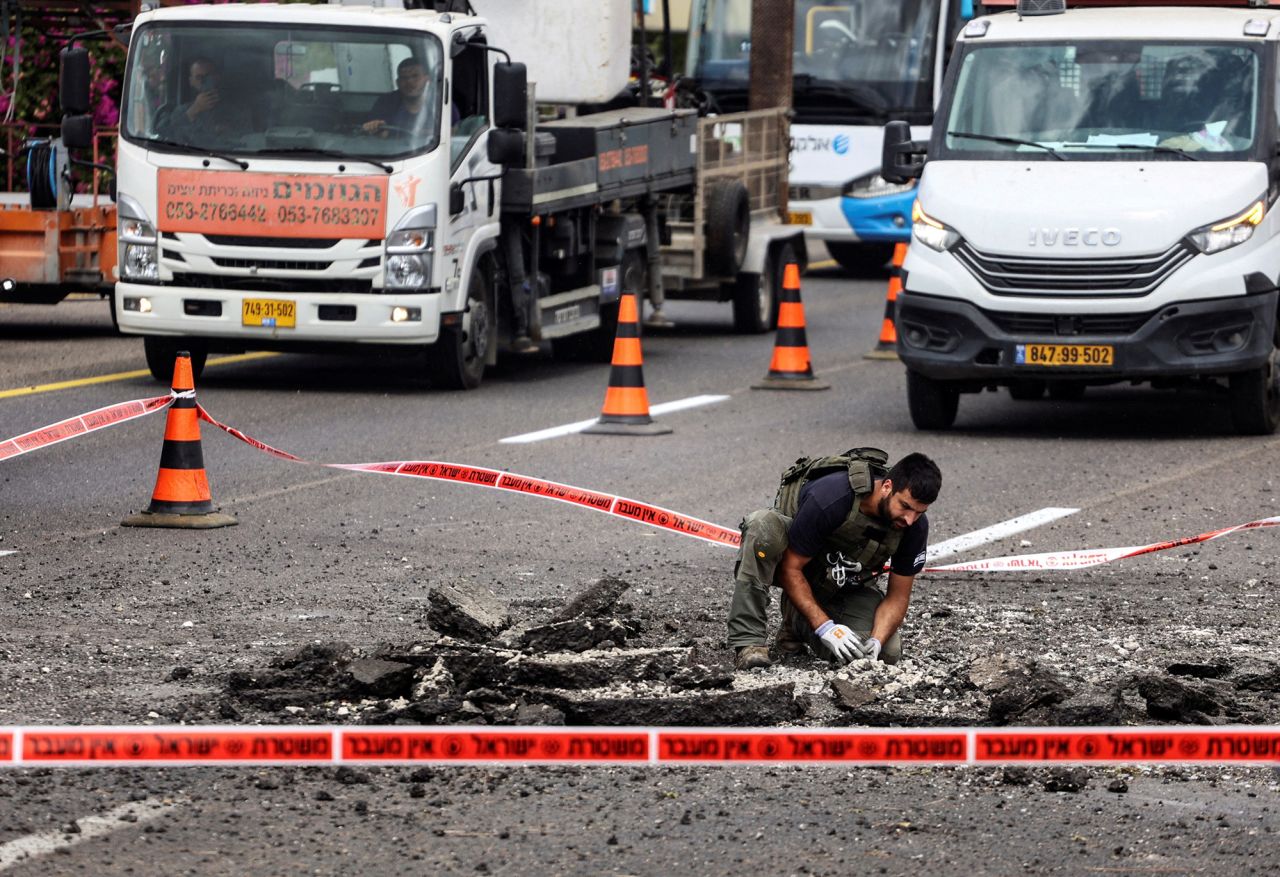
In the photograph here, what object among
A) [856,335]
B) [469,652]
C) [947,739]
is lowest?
[856,335]

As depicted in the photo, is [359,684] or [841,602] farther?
[841,602]

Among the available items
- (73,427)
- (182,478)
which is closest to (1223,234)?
(182,478)

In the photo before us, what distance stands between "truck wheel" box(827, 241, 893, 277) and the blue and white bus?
A: 2.77ft

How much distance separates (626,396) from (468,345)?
7.34 feet

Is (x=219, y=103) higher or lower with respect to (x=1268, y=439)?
higher

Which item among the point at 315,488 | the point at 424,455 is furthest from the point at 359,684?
the point at 424,455

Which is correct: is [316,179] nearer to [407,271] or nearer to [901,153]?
[407,271]

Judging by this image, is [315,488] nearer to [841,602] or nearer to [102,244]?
[841,602]

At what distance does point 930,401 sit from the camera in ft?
45.9

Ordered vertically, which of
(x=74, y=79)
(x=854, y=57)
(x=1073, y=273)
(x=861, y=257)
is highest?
(x=74, y=79)

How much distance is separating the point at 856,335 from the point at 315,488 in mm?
9368

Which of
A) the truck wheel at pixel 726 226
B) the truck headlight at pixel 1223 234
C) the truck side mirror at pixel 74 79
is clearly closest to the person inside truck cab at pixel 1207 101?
the truck headlight at pixel 1223 234

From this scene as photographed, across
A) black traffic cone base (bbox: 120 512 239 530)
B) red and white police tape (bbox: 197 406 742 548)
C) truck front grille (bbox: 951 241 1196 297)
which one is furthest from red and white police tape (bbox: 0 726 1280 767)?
truck front grille (bbox: 951 241 1196 297)

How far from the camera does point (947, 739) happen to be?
5.41 m
